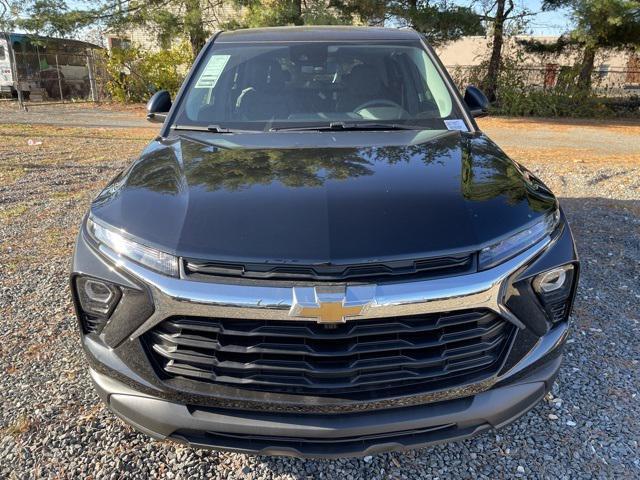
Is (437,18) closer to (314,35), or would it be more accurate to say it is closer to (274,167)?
(314,35)

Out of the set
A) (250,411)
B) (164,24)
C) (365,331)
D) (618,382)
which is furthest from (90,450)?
(164,24)

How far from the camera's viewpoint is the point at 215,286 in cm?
168

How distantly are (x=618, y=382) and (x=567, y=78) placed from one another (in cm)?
1680

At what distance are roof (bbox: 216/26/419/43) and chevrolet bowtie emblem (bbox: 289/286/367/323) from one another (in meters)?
2.37

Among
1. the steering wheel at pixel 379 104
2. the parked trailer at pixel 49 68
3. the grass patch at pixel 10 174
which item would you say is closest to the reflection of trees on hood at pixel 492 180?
the steering wheel at pixel 379 104

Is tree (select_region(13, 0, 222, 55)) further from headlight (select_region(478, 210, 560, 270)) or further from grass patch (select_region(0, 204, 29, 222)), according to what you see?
headlight (select_region(478, 210, 560, 270))

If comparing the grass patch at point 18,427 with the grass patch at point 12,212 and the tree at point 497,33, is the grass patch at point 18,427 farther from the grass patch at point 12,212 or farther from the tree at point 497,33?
the tree at point 497,33

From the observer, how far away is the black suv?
1.69 m

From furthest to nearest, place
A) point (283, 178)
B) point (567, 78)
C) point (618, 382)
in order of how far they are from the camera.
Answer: point (567, 78) → point (618, 382) → point (283, 178)

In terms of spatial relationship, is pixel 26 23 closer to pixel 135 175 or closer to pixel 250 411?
pixel 135 175

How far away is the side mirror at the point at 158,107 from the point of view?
339 centimetres

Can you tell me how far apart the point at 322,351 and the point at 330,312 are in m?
0.16

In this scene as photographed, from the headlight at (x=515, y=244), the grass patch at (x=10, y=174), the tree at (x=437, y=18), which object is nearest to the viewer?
the headlight at (x=515, y=244)

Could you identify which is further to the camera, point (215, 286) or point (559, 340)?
point (559, 340)
